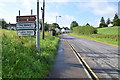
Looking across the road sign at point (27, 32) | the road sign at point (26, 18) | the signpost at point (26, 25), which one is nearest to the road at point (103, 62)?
the road sign at point (27, 32)

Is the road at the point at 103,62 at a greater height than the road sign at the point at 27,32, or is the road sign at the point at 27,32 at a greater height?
the road sign at the point at 27,32

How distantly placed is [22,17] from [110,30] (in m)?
41.2

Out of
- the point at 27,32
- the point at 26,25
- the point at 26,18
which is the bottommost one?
the point at 27,32

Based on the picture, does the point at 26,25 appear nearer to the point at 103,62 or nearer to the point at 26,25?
the point at 26,25

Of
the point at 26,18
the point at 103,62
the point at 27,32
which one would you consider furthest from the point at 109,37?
the point at 26,18

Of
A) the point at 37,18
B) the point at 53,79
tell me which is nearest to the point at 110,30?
the point at 37,18

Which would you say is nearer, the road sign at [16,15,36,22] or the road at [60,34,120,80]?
the road at [60,34,120,80]

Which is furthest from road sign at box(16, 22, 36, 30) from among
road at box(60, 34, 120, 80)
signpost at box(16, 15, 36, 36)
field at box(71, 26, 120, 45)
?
field at box(71, 26, 120, 45)

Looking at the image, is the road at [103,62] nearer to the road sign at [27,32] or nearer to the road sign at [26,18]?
the road sign at [27,32]

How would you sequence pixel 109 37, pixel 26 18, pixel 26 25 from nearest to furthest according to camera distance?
1. pixel 26 18
2. pixel 26 25
3. pixel 109 37

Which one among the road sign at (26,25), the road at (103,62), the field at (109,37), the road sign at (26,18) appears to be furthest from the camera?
the field at (109,37)

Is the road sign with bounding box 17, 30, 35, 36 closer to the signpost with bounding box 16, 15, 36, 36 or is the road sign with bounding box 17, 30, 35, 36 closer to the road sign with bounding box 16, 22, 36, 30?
the signpost with bounding box 16, 15, 36, 36

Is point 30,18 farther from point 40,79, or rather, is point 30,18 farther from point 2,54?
point 40,79

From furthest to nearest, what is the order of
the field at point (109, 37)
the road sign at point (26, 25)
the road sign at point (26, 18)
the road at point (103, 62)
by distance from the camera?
the field at point (109, 37) → the road sign at point (26, 25) → the road sign at point (26, 18) → the road at point (103, 62)
